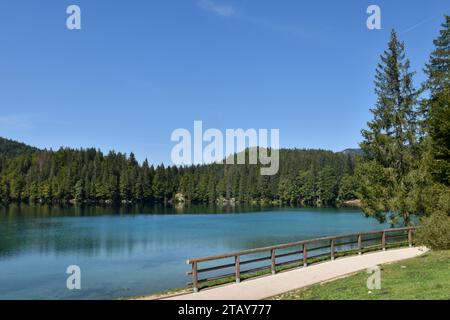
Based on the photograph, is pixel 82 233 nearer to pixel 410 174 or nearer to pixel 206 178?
pixel 410 174

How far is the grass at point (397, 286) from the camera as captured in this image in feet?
39.3

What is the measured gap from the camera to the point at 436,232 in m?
20.3

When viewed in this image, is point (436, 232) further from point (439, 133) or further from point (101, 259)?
point (101, 259)

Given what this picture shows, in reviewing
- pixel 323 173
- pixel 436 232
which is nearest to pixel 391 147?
pixel 436 232

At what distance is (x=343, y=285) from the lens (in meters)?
14.8

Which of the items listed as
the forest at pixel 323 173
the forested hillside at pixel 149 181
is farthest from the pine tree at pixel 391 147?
the forested hillside at pixel 149 181

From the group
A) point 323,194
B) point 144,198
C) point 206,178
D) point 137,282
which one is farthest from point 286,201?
point 137,282

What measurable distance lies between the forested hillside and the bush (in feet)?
382

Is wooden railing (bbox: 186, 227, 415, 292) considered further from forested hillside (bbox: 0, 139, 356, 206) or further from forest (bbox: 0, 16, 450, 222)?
forested hillside (bbox: 0, 139, 356, 206)

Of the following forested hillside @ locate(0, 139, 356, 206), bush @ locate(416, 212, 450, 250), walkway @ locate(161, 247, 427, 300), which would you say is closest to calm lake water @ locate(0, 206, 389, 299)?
walkway @ locate(161, 247, 427, 300)

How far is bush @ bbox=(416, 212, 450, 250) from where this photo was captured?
20047 millimetres

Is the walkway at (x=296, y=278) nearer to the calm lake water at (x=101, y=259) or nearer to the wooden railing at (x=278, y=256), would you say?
the wooden railing at (x=278, y=256)

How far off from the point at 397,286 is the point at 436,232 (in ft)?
27.5

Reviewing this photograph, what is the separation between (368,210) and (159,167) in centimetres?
14836
